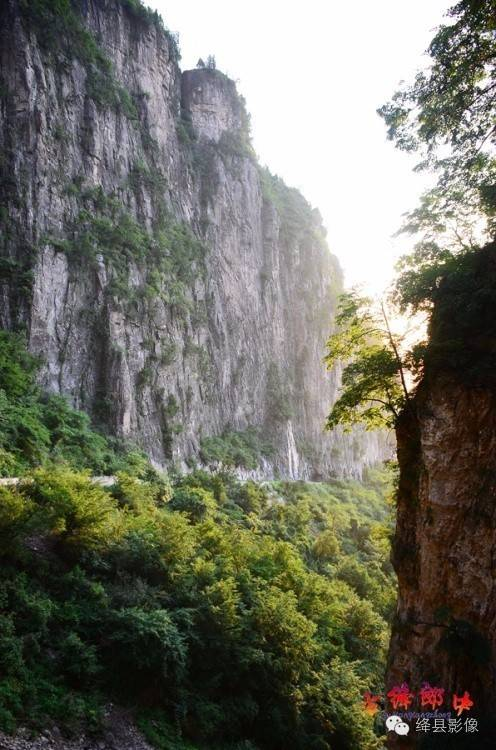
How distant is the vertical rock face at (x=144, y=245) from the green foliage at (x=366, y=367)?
46.6 ft

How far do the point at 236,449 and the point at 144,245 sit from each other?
15.8m

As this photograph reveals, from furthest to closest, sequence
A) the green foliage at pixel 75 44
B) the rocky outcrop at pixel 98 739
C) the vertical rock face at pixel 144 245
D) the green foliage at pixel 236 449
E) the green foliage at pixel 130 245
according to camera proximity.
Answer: the green foliage at pixel 236 449
the green foliage at pixel 75 44
the green foliage at pixel 130 245
the vertical rock face at pixel 144 245
the rocky outcrop at pixel 98 739

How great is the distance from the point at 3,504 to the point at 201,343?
24788 millimetres

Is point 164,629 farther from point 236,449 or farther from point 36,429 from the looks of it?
point 236,449

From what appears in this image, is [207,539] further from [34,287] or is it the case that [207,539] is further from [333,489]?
[333,489]

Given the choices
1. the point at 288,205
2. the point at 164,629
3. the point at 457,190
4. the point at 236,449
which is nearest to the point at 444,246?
the point at 457,190

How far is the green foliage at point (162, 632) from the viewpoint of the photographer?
6.52m

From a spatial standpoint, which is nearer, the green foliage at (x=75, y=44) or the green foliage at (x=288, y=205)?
the green foliage at (x=75, y=44)

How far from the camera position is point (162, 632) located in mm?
7246

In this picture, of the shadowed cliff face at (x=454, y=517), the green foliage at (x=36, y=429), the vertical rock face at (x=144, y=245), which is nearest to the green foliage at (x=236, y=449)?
the vertical rock face at (x=144, y=245)

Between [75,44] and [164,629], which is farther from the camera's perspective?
[75,44]

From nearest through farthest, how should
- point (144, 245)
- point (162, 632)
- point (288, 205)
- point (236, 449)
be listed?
point (162, 632), point (144, 245), point (236, 449), point (288, 205)

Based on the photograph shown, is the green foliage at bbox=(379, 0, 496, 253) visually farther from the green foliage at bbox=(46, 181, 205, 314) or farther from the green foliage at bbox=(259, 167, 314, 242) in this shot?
the green foliage at bbox=(259, 167, 314, 242)

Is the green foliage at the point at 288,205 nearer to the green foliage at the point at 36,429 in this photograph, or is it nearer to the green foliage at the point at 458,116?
the green foliage at the point at 36,429
